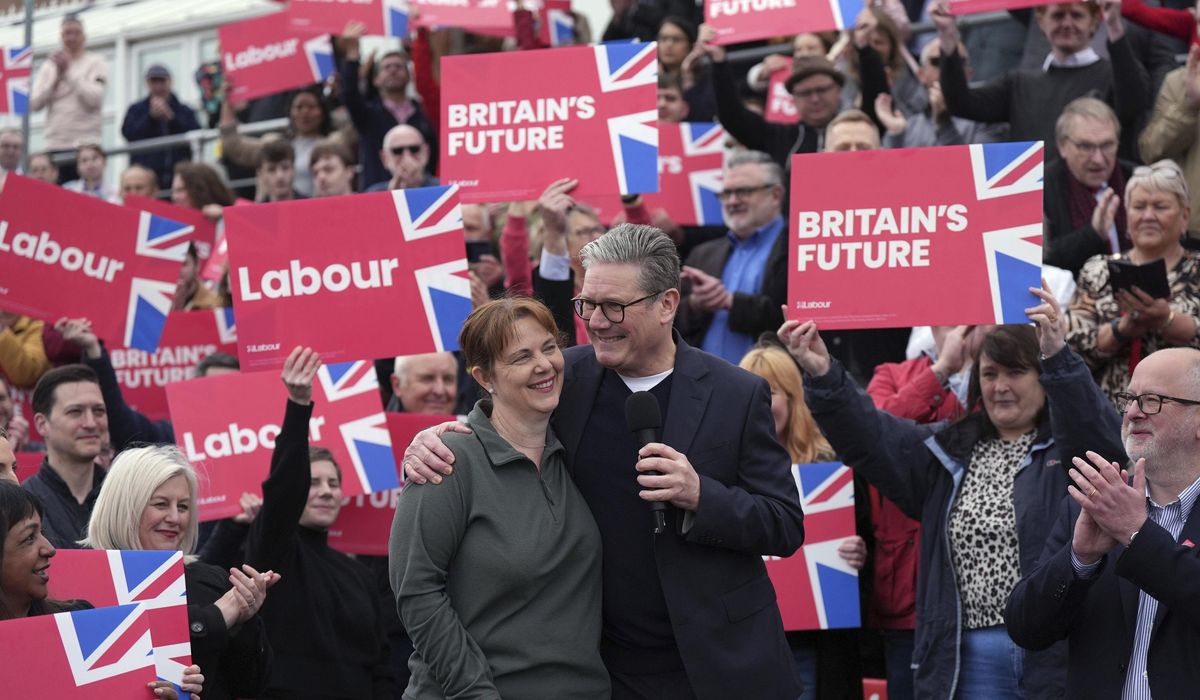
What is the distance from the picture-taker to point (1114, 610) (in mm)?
5199

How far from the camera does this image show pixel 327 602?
7.02 metres

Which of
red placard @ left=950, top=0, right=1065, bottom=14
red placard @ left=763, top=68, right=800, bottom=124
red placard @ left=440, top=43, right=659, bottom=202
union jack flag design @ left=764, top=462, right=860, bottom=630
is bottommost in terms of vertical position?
union jack flag design @ left=764, top=462, right=860, bottom=630

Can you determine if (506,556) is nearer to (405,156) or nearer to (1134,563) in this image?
(1134,563)

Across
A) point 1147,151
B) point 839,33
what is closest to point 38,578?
point 1147,151

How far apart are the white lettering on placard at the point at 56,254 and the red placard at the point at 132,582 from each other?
2947 millimetres

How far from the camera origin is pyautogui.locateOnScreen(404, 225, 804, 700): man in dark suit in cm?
479

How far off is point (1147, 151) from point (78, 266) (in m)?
5.38

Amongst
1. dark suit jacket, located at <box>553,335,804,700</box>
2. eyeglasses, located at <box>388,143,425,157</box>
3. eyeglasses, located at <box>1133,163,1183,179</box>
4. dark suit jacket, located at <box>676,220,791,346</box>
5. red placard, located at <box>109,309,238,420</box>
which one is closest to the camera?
dark suit jacket, located at <box>553,335,804,700</box>

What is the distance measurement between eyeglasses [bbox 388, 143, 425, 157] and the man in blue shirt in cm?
203

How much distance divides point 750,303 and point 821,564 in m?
1.99

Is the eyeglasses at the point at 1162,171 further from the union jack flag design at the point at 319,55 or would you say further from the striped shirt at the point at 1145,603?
the union jack flag design at the point at 319,55

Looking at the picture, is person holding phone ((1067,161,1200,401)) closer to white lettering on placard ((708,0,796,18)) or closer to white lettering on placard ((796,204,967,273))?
white lettering on placard ((796,204,967,273))

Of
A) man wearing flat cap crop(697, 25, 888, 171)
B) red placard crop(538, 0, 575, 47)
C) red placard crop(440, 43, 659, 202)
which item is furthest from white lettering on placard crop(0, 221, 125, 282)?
red placard crop(538, 0, 575, 47)

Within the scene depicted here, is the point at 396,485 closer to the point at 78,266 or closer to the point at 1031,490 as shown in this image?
the point at 78,266
